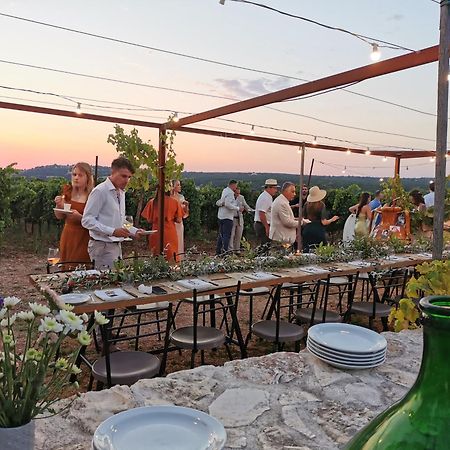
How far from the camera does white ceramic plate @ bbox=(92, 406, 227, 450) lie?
0.93 meters

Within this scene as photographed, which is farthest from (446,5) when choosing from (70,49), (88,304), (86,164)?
(70,49)

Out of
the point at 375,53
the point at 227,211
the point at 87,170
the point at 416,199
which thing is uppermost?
the point at 375,53

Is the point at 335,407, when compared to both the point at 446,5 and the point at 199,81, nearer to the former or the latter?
the point at 446,5

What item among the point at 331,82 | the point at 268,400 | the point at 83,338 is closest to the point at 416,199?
the point at 331,82

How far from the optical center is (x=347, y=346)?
1565 millimetres

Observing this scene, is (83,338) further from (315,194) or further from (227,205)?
(227,205)

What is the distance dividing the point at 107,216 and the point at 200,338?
1449 mm

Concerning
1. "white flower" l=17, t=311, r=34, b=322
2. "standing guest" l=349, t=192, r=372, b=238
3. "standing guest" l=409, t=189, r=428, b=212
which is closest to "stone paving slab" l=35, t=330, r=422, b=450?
"white flower" l=17, t=311, r=34, b=322

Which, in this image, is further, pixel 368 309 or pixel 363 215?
pixel 363 215

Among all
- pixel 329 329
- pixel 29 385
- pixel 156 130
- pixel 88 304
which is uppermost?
pixel 156 130

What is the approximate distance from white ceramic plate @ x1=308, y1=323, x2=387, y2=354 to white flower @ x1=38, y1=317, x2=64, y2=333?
1.02 m

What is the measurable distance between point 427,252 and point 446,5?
4.26 m

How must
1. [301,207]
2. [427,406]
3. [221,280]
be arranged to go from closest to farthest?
[427,406]
[221,280]
[301,207]

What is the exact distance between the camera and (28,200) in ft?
32.7
